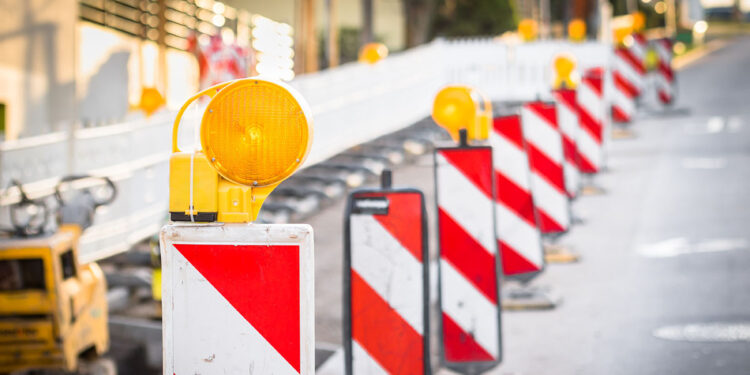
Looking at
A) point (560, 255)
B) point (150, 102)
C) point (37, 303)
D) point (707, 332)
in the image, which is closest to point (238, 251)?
point (37, 303)

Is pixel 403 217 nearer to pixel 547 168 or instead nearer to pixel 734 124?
pixel 547 168

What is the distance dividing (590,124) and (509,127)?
435 centimetres

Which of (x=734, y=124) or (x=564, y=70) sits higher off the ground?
(x=564, y=70)

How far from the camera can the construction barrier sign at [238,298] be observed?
2.77m

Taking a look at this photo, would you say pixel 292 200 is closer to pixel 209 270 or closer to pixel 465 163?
pixel 465 163

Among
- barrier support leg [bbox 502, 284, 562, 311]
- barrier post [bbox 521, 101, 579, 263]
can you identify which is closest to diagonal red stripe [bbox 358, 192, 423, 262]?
barrier support leg [bbox 502, 284, 562, 311]

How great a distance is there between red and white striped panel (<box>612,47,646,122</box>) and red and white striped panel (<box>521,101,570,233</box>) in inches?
310

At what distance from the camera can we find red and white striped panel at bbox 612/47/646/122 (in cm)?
1571

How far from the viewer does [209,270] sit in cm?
280

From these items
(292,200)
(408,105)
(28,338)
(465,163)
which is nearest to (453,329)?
(465,163)

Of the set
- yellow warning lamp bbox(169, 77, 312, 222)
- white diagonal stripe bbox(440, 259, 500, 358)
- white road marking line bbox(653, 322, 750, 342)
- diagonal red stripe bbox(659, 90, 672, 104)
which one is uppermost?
diagonal red stripe bbox(659, 90, 672, 104)

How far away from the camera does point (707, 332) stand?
246 inches

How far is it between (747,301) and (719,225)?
2.57m

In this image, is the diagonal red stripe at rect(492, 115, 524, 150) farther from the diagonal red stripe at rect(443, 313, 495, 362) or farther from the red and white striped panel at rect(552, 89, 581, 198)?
the red and white striped panel at rect(552, 89, 581, 198)
